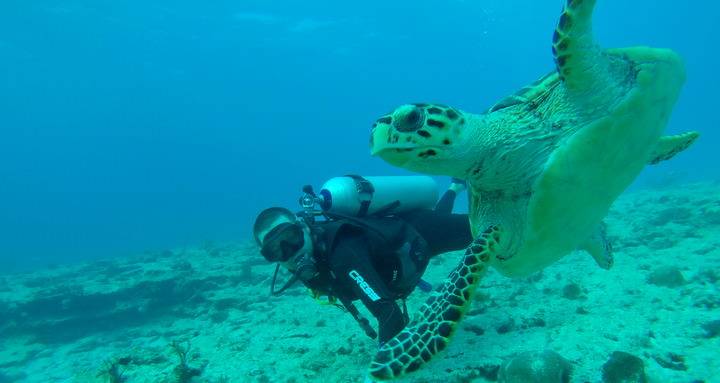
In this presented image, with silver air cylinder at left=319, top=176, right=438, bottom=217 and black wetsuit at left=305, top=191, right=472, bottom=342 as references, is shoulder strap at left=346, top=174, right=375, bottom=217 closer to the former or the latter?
silver air cylinder at left=319, top=176, right=438, bottom=217

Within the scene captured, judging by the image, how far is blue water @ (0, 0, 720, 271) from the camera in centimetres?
3781

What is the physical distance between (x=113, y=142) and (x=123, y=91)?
5716cm

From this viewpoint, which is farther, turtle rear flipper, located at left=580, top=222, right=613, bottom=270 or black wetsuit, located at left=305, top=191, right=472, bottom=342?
turtle rear flipper, located at left=580, top=222, right=613, bottom=270

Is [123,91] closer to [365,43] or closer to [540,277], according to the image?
[365,43]

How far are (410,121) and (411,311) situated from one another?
153 inches

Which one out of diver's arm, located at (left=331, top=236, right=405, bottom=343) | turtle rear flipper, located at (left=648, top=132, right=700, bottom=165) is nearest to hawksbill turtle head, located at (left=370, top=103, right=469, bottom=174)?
diver's arm, located at (left=331, top=236, right=405, bottom=343)

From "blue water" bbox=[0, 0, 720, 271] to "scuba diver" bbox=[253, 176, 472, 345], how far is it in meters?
22.3

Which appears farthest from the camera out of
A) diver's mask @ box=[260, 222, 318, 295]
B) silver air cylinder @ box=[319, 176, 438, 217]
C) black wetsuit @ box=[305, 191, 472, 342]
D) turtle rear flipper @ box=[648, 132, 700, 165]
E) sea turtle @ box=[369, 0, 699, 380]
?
silver air cylinder @ box=[319, 176, 438, 217]

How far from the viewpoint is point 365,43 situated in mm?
54094

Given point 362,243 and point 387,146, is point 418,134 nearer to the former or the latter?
point 387,146

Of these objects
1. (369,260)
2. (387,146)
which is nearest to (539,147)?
(387,146)

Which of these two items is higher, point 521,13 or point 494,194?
point 521,13

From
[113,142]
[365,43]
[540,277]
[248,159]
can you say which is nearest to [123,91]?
[365,43]

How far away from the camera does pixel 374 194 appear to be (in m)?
4.57
